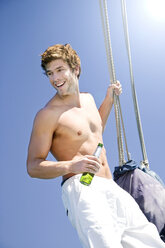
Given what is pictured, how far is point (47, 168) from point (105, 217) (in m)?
0.51

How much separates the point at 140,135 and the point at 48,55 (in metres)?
1.15

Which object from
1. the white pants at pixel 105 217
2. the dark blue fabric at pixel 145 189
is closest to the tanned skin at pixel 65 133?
the white pants at pixel 105 217

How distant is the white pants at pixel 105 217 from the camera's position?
7.71ft

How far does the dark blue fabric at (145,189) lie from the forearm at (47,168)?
2.47 ft

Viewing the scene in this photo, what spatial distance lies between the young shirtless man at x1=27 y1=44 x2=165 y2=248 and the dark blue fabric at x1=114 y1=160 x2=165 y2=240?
0.20 m

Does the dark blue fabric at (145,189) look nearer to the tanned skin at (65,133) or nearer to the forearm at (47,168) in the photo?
the tanned skin at (65,133)

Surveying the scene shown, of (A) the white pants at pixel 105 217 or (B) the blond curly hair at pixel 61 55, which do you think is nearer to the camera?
(A) the white pants at pixel 105 217

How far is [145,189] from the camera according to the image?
3.02 m

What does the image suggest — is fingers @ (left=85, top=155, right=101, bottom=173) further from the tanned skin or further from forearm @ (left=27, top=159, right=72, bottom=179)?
forearm @ (left=27, top=159, right=72, bottom=179)

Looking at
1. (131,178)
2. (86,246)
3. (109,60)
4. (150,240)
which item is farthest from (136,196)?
(109,60)

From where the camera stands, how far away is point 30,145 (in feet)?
9.00

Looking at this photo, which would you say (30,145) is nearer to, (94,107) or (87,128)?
(87,128)

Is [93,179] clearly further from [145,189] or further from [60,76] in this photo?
[60,76]

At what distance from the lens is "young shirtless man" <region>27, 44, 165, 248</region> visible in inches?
94.8
